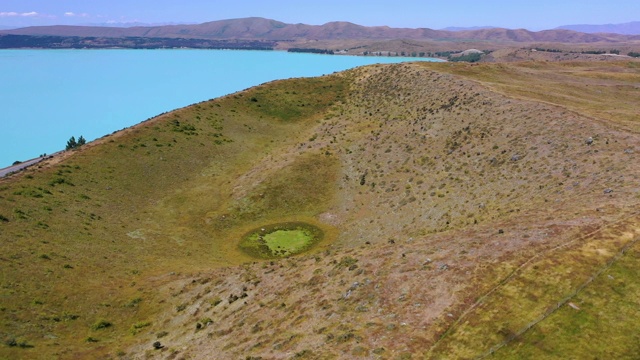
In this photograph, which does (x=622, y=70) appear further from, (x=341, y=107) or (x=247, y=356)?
(x=247, y=356)

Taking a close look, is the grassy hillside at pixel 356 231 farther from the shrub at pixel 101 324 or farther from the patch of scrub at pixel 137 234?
the patch of scrub at pixel 137 234

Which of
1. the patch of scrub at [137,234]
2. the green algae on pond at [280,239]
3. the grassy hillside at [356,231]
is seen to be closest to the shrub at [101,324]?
the grassy hillside at [356,231]

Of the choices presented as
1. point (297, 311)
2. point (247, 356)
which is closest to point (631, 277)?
point (297, 311)

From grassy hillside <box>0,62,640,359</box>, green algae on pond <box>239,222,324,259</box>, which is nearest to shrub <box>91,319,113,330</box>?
grassy hillside <box>0,62,640,359</box>

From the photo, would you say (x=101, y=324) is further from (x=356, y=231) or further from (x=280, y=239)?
(x=356, y=231)

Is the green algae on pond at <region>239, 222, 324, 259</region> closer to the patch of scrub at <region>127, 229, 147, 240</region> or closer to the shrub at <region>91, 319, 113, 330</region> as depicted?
the patch of scrub at <region>127, 229, 147, 240</region>

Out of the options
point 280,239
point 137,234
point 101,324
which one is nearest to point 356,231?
point 280,239
